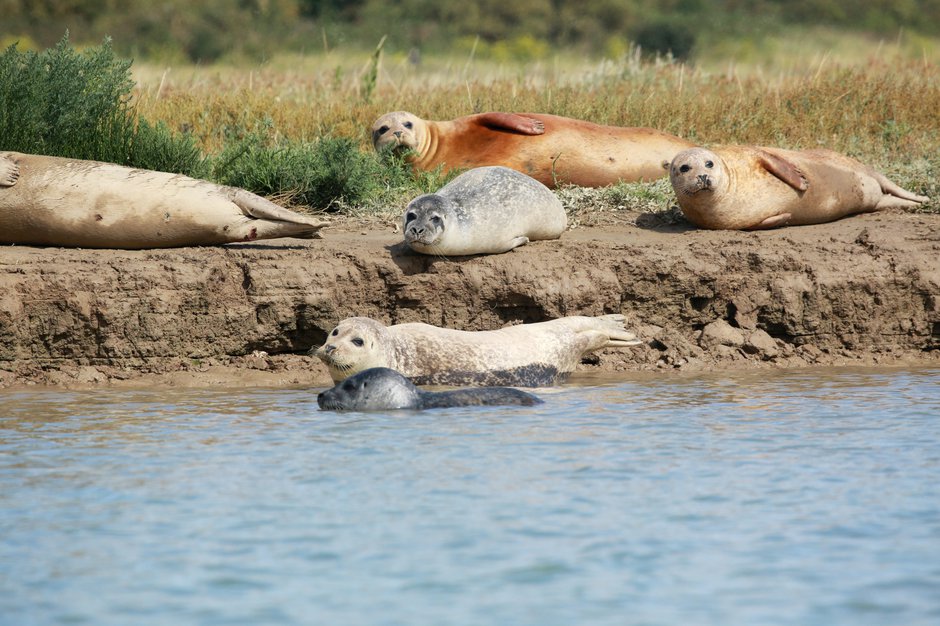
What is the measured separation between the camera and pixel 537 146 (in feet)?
35.8

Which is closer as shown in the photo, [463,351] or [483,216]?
[463,351]

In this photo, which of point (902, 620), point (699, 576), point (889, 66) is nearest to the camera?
point (902, 620)

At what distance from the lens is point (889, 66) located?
53.7ft

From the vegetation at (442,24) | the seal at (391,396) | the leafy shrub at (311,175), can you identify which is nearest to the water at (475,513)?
the seal at (391,396)

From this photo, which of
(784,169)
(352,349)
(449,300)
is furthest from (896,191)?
(352,349)

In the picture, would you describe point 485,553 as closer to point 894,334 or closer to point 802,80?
point 894,334

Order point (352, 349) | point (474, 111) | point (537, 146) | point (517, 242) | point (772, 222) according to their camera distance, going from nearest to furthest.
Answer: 1. point (352, 349)
2. point (517, 242)
3. point (772, 222)
4. point (537, 146)
5. point (474, 111)

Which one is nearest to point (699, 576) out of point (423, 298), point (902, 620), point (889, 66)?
point (902, 620)

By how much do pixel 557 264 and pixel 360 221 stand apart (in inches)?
76.2

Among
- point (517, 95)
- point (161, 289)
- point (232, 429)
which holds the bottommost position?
point (232, 429)

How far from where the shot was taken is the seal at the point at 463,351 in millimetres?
7340

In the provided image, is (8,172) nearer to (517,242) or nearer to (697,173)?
(517,242)

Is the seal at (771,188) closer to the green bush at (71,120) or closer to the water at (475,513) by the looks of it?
the water at (475,513)

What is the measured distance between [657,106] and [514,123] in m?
2.73
